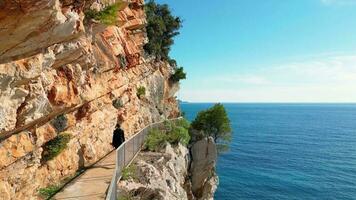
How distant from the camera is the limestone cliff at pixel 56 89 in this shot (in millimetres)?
9219

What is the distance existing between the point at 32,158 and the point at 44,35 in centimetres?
573

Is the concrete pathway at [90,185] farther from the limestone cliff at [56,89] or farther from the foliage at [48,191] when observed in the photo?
the limestone cliff at [56,89]

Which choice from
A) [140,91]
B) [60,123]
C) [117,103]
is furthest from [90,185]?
[140,91]

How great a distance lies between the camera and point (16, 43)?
9.02m

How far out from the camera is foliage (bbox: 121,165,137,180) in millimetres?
17219

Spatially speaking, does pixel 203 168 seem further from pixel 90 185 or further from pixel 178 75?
pixel 90 185

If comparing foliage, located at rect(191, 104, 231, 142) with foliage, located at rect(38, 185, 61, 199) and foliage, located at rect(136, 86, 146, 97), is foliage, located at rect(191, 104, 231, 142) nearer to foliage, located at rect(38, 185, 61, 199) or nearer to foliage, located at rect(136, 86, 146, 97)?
foliage, located at rect(136, 86, 146, 97)

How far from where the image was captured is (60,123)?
634 inches

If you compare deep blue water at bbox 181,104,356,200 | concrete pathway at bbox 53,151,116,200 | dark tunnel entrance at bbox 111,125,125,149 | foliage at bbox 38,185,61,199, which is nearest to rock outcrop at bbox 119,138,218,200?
concrete pathway at bbox 53,151,116,200

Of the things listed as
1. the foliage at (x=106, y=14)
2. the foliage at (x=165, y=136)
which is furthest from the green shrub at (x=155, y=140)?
the foliage at (x=106, y=14)

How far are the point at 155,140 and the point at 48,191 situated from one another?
12.0 m

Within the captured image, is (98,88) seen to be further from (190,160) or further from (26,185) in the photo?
(190,160)

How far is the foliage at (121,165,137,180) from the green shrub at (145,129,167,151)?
230 inches

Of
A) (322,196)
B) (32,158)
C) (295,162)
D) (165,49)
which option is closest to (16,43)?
(32,158)
